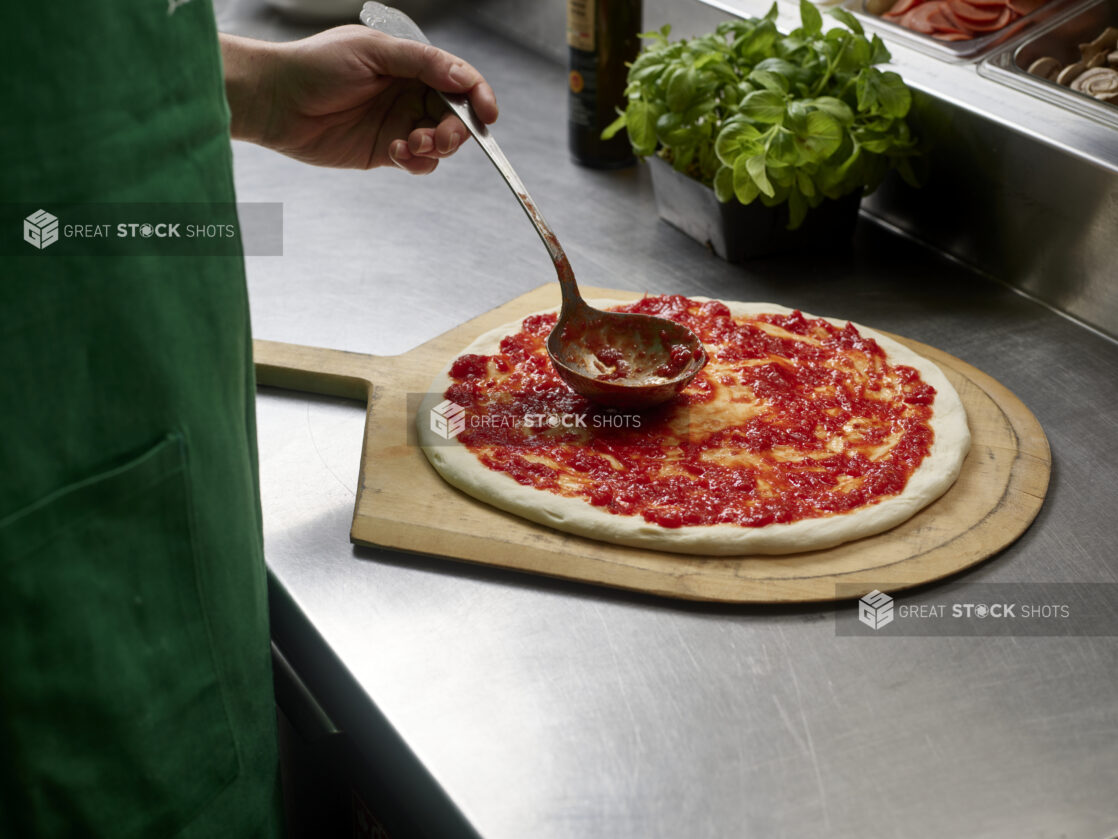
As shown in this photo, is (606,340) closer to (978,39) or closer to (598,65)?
(598,65)

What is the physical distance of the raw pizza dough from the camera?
1.14 m

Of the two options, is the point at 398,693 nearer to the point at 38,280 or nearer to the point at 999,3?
the point at 38,280

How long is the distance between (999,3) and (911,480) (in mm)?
1110

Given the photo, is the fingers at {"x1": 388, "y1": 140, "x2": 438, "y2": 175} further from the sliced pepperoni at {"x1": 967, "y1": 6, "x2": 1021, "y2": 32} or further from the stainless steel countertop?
the sliced pepperoni at {"x1": 967, "y1": 6, "x2": 1021, "y2": 32}

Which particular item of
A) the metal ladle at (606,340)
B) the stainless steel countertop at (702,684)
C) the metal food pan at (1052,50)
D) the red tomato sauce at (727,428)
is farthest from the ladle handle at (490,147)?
the metal food pan at (1052,50)

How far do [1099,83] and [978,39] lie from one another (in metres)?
0.27

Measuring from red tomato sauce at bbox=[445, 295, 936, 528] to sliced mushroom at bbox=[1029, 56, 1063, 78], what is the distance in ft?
2.00

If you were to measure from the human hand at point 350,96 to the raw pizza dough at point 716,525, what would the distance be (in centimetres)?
43

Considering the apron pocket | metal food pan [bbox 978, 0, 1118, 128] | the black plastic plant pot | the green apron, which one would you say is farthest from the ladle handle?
metal food pan [bbox 978, 0, 1118, 128]

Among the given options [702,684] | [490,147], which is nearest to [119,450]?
[702,684]

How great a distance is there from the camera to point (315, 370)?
145 cm

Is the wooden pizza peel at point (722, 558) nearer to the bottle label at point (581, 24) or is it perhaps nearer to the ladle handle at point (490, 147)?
the ladle handle at point (490, 147)

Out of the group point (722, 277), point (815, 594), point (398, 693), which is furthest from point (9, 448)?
point (722, 277)

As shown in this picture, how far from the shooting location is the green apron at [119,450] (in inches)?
28.5
